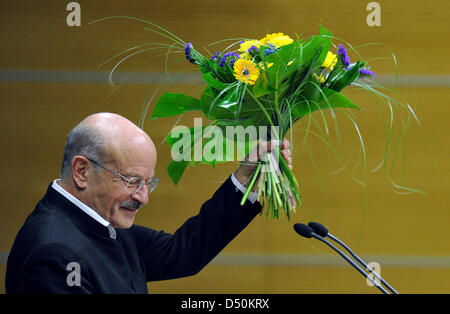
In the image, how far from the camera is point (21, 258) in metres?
1.73

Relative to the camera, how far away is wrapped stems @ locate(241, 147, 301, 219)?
6.02 ft

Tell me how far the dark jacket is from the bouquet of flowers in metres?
0.27

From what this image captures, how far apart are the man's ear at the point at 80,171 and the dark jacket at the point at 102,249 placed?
79 millimetres

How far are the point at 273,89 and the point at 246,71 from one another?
0.32 ft

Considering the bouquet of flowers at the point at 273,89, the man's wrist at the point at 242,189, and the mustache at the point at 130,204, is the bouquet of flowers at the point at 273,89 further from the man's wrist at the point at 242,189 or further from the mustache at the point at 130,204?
the mustache at the point at 130,204

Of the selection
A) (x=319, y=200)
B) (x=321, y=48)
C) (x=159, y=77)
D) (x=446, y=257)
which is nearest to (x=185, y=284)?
(x=319, y=200)

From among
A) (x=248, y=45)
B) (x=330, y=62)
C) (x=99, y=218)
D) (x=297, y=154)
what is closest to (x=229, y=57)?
(x=248, y=45)

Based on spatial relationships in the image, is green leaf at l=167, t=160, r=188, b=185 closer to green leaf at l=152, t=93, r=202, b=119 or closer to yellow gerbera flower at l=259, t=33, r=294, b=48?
green leaf at l=152, t=93, r=202, b=119

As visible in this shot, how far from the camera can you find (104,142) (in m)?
1.85

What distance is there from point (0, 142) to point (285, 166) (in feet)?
7.09

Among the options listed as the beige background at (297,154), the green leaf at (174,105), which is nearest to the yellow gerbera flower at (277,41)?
the green leaf at (174,105)

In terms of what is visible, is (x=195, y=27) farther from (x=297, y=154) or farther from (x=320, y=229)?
(x=320, y=229)

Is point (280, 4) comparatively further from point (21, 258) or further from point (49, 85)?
point (21, 258)
